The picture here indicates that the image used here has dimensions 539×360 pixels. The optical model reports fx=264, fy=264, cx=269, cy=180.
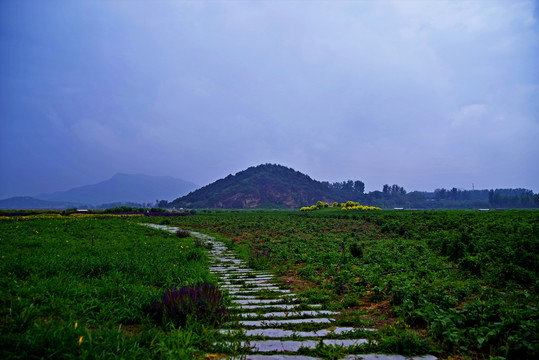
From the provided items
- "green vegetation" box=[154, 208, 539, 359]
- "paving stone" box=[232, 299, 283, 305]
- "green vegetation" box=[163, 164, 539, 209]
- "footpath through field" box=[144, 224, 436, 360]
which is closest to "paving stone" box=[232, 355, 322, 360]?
"footpath through field" box=[144, 224, 436, 360]

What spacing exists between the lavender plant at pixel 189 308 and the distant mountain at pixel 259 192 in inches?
4955

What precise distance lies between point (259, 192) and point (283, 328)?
144 m

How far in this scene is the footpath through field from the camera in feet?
11.8

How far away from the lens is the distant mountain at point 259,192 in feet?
461

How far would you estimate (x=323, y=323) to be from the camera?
462 centimetres

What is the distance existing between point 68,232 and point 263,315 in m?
14.4

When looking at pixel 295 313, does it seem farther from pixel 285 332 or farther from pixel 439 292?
pixel 439 292

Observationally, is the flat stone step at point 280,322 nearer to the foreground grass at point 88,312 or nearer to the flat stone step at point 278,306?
the flat stone step at point 278,306

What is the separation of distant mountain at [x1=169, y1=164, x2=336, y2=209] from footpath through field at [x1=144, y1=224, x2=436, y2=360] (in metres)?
125

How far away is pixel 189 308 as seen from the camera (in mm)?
4492

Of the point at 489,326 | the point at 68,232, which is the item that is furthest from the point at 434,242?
the point at 68,232

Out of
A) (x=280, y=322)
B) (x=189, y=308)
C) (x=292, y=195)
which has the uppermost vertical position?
(x=292, y=195)

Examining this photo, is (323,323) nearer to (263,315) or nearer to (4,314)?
(263,315)

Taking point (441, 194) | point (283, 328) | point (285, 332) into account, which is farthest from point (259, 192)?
point (285, 332)
